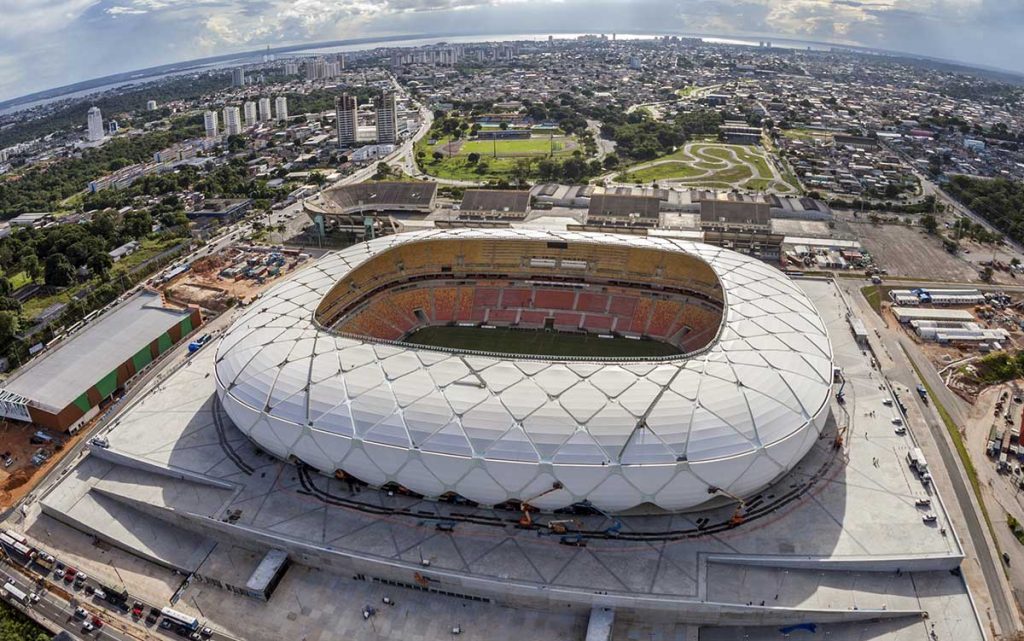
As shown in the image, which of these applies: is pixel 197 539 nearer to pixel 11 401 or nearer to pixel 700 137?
pixel 11 401

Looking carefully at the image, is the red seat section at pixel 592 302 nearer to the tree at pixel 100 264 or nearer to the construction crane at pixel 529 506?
the construction crane at pixel 529 506

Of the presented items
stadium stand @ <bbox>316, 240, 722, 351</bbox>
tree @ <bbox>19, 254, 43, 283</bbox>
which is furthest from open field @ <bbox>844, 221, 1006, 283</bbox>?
tree @ <bbox>19, 254, 43, 283</bbox>

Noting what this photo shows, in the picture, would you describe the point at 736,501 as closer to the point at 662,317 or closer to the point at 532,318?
the point at 662,317

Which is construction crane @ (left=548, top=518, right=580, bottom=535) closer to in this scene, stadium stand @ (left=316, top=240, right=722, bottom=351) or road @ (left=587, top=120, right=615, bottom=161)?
stadium stand @ (left=316, top=240, right=722, bottom=351)

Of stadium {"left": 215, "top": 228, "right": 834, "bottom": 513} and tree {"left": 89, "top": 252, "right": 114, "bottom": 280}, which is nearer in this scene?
stadium {"left": 215, "top": 228, "right": 834, "bottom": 513}

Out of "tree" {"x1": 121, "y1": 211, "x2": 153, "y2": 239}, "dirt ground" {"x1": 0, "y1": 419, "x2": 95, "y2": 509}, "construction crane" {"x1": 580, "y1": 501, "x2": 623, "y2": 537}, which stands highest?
"tree" {"x1": 121, "y1": 211, "x2": 153, "y2": 239}

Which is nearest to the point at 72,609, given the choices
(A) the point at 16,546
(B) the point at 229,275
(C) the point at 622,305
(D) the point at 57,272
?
(A) the point at 16,546

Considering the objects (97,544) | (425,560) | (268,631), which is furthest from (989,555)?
(97,544)
